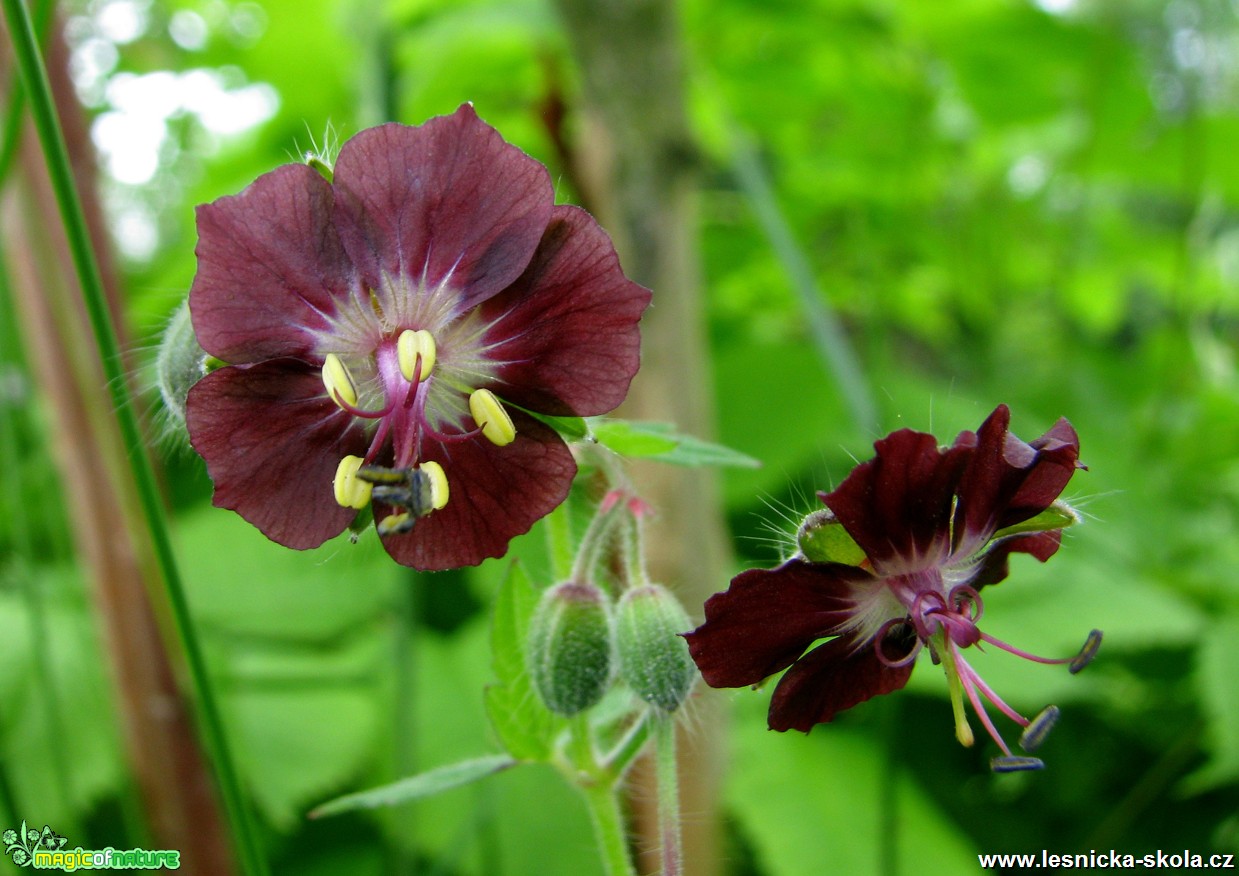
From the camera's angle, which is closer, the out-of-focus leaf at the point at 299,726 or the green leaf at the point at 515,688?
the green leaf at the point at 515,688

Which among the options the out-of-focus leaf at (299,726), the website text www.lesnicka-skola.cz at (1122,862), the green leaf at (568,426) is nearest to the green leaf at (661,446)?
the green leaf at (568,426)

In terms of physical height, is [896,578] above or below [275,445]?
below

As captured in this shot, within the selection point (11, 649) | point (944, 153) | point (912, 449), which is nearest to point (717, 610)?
point (912, 449)

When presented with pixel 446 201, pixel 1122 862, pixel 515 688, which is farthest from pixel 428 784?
pixel 1122 862

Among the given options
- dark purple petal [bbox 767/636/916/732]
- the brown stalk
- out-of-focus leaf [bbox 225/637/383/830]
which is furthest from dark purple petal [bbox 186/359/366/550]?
out-of-focus leaf [bbox 225/637/383/830]

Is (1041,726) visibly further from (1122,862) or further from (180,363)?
(1122,862)

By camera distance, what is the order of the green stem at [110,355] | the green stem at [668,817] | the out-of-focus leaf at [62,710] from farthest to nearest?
the out-of-focus leaf at [62,710], the green stem at [668,817], the green stem at [110,355]

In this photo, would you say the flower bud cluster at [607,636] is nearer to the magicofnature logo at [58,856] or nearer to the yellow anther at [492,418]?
the yellow anther at [492,418]
